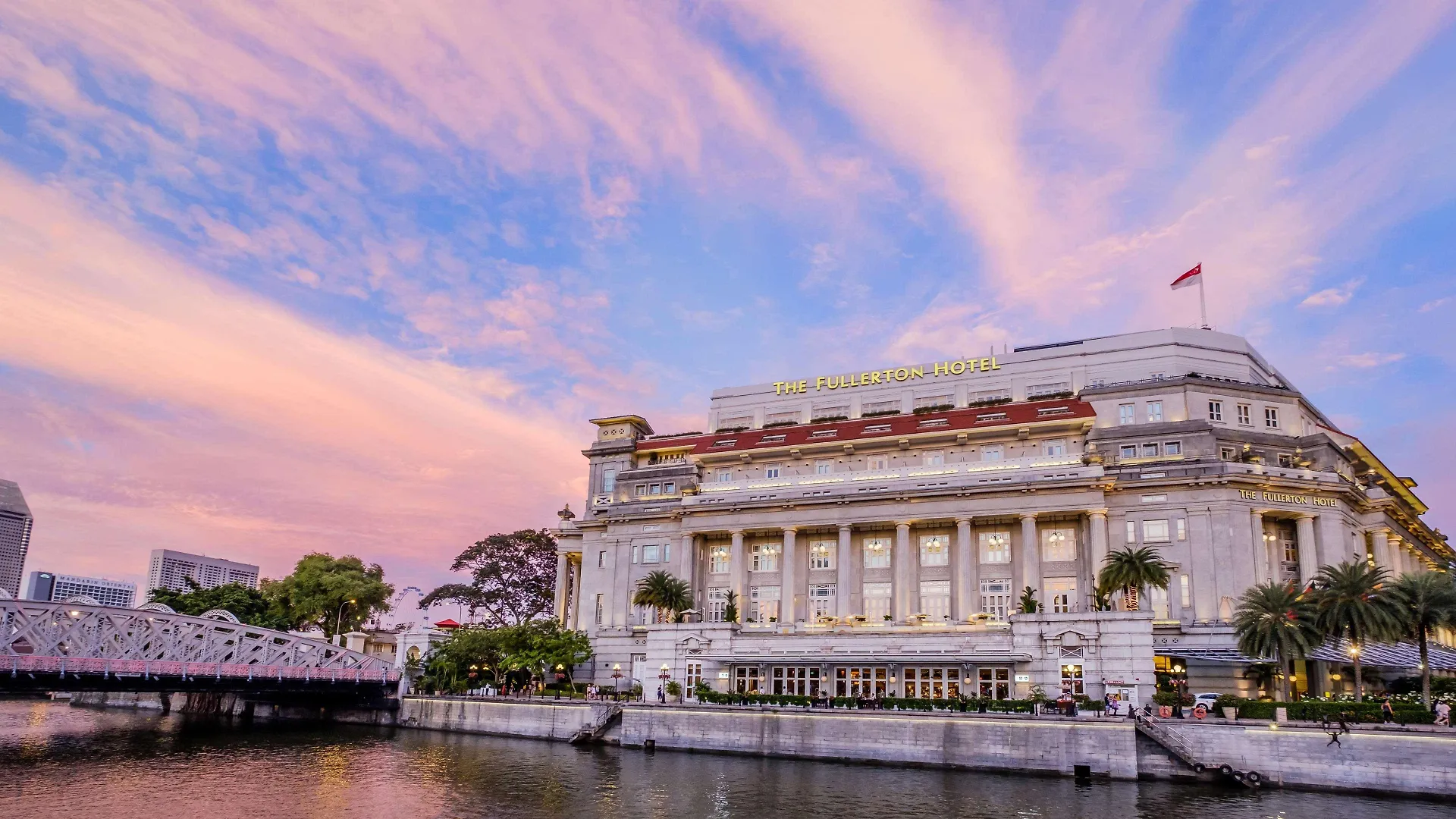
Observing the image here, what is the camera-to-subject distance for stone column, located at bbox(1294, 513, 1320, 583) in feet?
266

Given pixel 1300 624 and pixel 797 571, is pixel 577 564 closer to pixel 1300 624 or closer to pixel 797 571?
pixel 797 571

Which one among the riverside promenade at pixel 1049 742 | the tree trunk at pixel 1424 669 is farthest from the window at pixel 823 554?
the tree trunk at pixel 1424 669

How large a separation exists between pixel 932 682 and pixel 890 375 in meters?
38.7

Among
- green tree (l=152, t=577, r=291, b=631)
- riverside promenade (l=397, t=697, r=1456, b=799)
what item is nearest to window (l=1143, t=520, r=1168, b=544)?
riverside promenade (l=397, t=697, r=1456, b=799)

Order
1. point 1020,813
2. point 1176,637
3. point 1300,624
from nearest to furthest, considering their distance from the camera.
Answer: point 1020,813, point 1300,624, point 1176,637

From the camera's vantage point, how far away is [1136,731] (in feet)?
192

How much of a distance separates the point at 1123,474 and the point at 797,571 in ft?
103

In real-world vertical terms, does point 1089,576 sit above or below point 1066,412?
below

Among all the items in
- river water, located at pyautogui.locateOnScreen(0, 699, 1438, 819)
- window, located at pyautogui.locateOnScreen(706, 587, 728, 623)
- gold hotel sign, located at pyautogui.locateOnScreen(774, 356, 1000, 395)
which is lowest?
river water, located at pyautogui.locateOnScreen(0, 699, 1438, 819)

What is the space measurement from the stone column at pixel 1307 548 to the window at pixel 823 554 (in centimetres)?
3993

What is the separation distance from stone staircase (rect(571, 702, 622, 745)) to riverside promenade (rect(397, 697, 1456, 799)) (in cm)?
16

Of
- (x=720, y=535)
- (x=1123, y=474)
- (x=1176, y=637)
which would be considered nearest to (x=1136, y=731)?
(x=1176, y=637)

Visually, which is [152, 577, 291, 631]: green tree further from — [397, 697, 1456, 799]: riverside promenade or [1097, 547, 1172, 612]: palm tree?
[1097, 547, 1172, 612]: palm tree

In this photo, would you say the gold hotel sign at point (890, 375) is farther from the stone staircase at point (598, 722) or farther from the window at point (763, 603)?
the stone staircase at point (598, 722)
